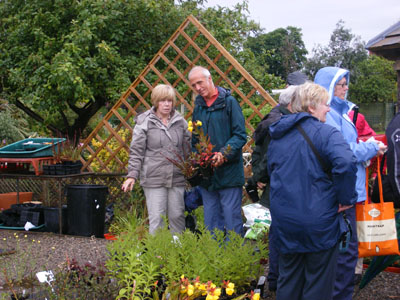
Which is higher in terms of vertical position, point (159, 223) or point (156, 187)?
point (156, 187)

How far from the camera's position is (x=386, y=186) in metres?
3.00

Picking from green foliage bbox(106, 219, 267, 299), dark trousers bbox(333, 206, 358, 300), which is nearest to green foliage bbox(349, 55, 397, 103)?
dark trousers bbox(333, 206, 358, 300)

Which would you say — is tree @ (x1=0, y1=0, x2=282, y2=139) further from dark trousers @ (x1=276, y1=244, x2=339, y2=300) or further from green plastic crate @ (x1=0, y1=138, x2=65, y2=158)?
dark trousers @ (x1=276, y1=244, x2=339, y2=300)

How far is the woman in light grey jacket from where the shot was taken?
153 inches

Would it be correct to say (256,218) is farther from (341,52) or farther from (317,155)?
(341,52)

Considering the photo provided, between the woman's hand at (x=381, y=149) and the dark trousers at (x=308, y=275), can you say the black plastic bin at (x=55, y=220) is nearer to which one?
the dark trousers at (x=308, y=275)

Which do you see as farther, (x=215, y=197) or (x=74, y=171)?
(x=74, y=171)

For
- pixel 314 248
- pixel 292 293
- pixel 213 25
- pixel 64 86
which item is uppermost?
pixel 213 25

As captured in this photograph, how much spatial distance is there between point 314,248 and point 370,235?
0.71 meters

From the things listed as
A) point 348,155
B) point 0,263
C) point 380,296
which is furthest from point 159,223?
point 348,155

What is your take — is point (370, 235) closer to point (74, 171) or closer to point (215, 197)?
point (215, 197)

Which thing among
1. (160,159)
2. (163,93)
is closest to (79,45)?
(163,93)

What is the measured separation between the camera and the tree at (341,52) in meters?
27.0

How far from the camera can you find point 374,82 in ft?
87.8
